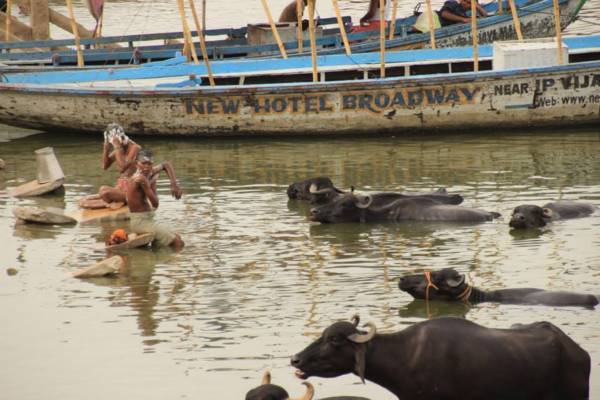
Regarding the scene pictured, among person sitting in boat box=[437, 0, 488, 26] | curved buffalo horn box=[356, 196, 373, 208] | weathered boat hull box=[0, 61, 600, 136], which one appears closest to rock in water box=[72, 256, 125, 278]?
curved buffalo horn box=[356, 196, 373, 208]

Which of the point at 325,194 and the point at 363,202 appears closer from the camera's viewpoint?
the point at 363,202

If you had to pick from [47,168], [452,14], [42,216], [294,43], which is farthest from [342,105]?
[42,216]

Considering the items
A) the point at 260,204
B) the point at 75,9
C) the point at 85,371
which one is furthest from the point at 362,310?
the point at 75,9

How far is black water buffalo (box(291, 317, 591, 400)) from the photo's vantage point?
7.96 meters

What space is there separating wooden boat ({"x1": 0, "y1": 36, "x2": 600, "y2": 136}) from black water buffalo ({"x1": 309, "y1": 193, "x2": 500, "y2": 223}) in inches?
189

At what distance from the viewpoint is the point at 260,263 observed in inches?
500

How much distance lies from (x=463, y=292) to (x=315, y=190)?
432 cm

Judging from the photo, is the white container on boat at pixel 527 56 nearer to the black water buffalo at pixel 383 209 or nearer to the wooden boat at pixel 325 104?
the wooden boat at pixel 325 104

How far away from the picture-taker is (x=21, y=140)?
20.7m

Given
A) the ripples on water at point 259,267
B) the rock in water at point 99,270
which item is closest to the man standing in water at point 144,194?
the ripples on water at point 259,267

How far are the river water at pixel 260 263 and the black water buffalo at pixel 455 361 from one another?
2.95 ft

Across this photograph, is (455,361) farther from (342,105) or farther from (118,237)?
(342,105)

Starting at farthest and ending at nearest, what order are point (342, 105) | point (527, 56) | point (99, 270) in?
point (527, 56) → point (342, 105) → point (99, 270)

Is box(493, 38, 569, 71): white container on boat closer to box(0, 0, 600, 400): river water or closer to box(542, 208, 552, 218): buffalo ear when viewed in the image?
A: box(0, 0, 600, 400): river water
